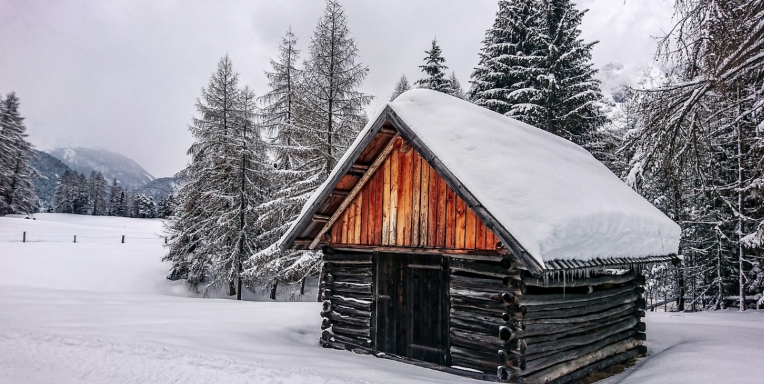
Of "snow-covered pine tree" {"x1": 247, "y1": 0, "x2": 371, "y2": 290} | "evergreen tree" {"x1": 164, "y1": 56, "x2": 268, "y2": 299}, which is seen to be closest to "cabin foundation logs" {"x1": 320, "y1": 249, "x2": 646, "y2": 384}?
"snow-covered pine tree" {"x1": 247, "y1": 0, "x2": 371, "y2": 290}

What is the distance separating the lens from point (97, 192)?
251ft

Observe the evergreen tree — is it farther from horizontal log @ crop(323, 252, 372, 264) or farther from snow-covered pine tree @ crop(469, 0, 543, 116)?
horizontal log @ crop(323, 252, 372, 264)

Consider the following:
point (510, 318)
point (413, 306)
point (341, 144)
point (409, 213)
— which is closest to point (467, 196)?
point (409, 213)

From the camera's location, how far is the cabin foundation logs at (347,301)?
34.2 feet

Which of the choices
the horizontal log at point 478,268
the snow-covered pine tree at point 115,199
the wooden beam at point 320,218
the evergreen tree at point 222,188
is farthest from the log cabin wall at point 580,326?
the snow-covered pine tree at point 115,199

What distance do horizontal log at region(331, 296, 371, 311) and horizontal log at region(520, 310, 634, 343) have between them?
3.60 metres

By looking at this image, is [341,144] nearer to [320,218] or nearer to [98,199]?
[320,218]

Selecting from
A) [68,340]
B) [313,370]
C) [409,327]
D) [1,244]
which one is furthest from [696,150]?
[1,244]

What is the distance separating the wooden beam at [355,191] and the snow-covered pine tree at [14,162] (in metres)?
40.3

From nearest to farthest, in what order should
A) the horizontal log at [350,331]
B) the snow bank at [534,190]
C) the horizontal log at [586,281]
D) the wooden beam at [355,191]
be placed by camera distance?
the snow bank at [534,190] → the horizontal log at [586,281] → the wooden beam at [355,191] → the horizontal log at [350,331]

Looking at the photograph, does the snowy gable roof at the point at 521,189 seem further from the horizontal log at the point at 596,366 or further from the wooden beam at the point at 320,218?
the horizontal log at the point at 596,366

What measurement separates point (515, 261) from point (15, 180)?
161 feet

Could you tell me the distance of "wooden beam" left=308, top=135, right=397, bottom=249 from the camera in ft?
32.1

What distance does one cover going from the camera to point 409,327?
9539mm
